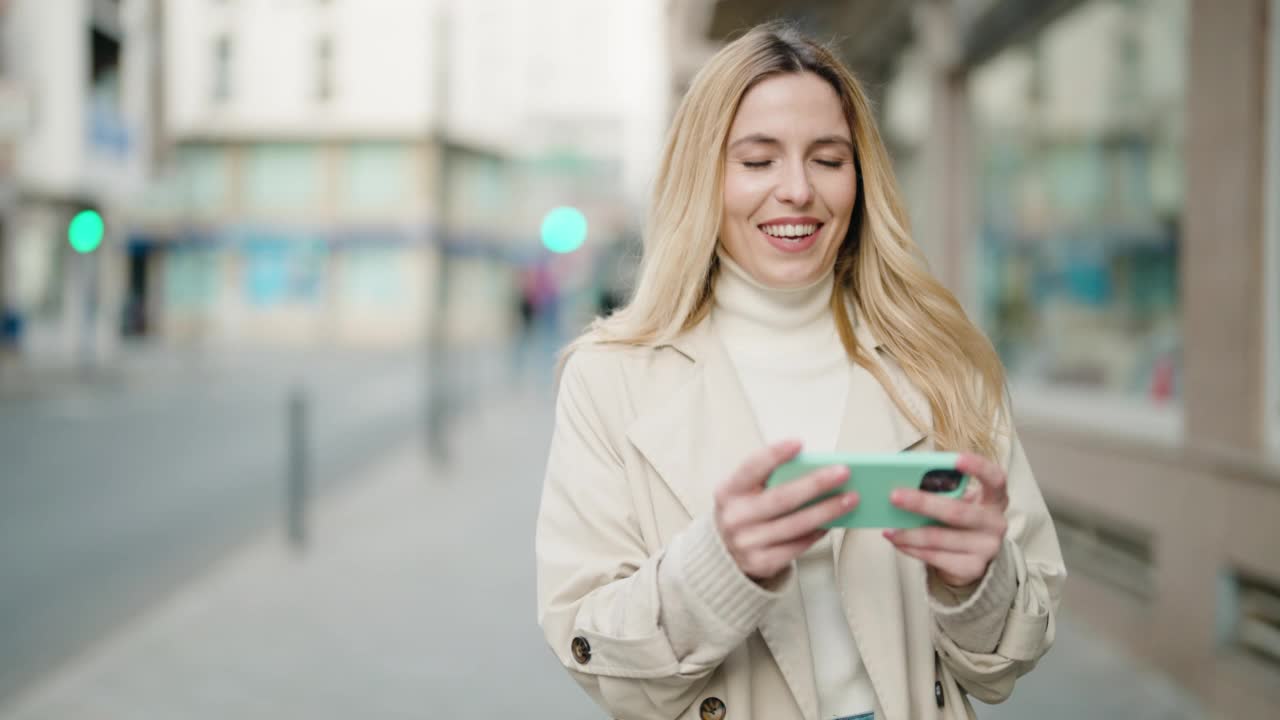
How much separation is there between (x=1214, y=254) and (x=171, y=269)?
41.3 m

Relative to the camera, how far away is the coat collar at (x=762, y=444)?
1769mm

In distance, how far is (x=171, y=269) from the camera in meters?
42.0

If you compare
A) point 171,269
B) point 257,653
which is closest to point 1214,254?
point 257,653

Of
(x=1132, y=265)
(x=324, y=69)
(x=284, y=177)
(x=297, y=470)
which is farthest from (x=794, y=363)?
(x=284, y=177)

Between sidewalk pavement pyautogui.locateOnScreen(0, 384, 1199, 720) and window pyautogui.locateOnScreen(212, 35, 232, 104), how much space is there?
1609cm

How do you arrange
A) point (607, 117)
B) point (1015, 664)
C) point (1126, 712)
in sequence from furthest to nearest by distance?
1. point (607, 117)
2. point (1126, 712)
3. point (1015, 664)

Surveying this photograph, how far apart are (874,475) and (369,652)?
15.6ft

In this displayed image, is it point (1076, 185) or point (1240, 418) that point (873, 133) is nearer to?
point (1240, 418)

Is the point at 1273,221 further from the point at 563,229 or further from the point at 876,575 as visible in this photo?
the point at 563,229

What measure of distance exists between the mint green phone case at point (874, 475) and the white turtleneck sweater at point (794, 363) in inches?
14.9

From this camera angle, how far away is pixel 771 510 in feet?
4.77

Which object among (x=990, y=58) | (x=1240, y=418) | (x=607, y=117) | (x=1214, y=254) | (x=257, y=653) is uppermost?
(x=607, y=117)

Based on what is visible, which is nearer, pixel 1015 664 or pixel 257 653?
pixel 1015 664

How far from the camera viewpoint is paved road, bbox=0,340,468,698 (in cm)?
671
